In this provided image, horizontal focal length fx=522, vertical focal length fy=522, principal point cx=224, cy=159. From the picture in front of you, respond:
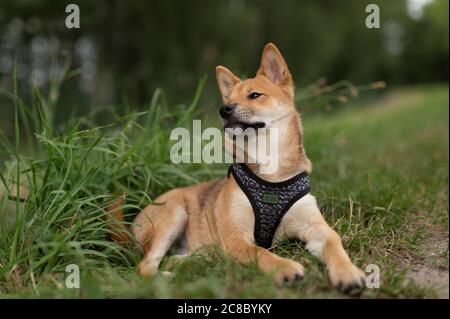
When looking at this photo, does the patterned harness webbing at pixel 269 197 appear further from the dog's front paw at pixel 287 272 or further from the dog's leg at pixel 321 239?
the dog's front paw at pixel 287 272

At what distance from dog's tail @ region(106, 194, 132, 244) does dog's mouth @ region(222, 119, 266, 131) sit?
102 centimetres

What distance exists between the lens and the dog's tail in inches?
156

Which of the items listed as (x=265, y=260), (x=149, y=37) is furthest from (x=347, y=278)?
(x=149, y=37)

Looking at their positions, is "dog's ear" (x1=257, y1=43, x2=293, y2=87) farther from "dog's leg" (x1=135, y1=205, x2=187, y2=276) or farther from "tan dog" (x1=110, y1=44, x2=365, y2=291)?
"dog's leg" (x1=135, y1=205, x2=187, y2=276)

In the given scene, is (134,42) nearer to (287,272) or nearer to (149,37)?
(149,37)

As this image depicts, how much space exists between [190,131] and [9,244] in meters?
2.52

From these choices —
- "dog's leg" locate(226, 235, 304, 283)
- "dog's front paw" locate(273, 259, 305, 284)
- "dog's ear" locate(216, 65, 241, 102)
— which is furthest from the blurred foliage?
"dog's front paw" locate(273, 259, 305, 284)

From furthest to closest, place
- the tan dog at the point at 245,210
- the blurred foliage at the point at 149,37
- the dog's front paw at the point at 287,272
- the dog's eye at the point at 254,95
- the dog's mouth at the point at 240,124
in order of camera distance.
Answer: the blurred foliage at the point at 149,37
the dog's eye at the point at 254,95
the dog's mouth at the point at 240,124
the tan dog at the point at 245,210
the dog's front paw at the point at 287,272

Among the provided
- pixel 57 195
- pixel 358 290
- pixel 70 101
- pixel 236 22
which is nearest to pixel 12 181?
pixel 57 195

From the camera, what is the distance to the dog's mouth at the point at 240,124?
144 inches

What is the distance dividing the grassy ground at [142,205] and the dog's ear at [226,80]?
0.80m

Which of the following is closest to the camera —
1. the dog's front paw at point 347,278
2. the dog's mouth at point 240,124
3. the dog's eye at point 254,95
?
the dog's front paw at point 347,278

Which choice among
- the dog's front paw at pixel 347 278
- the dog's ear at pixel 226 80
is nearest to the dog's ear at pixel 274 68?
the dog's ear at pixel 226 80

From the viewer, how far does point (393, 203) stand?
4.52 metres
